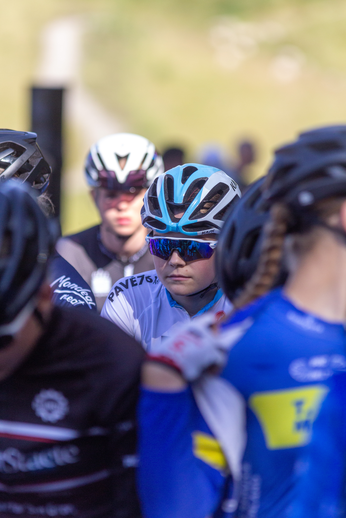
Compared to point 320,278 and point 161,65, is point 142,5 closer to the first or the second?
point 161,65

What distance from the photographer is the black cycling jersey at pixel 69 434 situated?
2197 mm

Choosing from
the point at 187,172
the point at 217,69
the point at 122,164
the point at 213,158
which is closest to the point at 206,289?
the point at 187,172

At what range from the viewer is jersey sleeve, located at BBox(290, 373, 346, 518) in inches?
80.7

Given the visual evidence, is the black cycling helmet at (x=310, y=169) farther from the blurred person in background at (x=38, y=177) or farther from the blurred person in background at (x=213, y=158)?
the blurred person in background at (x=213, y=158)

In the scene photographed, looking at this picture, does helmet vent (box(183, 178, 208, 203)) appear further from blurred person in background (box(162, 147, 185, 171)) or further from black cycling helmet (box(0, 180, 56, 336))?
blurred person in background (box(162, 147, 185, 171))

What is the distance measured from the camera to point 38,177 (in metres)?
4.48

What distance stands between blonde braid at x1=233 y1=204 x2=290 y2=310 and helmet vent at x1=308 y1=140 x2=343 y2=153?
222 mm

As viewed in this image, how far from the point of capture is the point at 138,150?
6.54m

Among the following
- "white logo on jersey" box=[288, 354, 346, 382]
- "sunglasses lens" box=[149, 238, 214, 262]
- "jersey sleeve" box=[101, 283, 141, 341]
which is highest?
"white logo on jersey" box=[288, 354, 346, 382]

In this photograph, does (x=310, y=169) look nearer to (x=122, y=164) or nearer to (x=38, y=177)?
(x=38, y=177)

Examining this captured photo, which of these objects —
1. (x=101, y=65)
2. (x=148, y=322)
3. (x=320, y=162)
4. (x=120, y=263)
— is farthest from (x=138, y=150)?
(x=101, y=65)

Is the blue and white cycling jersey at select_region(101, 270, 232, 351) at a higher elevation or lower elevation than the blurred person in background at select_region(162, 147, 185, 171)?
higher

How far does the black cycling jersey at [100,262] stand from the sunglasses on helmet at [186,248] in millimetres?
1914

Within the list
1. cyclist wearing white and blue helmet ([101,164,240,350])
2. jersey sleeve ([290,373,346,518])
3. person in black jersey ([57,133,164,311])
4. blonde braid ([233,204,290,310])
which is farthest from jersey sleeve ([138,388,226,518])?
person in black jersey ([57,133,164,311])
